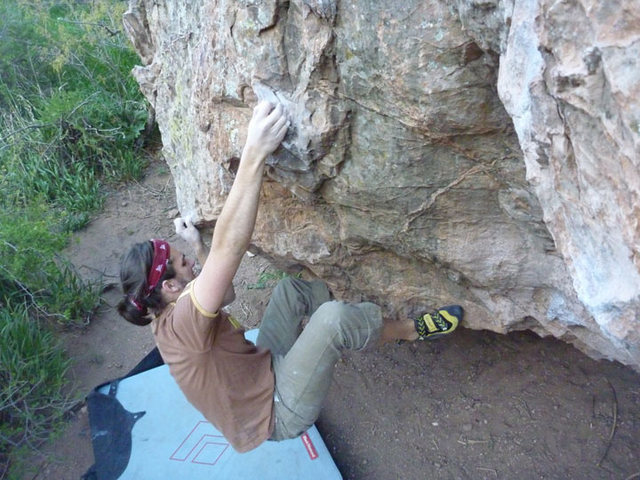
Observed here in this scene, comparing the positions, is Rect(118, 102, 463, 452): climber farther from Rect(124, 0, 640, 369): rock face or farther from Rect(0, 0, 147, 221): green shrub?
Rect(0, 0, 147, 221): green shrub

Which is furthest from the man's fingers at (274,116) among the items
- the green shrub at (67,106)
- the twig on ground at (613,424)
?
the green shrub at (67,106)

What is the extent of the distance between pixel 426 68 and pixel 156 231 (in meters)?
3.61

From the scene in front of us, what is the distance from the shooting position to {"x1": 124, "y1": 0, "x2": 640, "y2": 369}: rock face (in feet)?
3.52

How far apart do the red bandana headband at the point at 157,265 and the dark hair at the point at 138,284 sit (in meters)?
0.01

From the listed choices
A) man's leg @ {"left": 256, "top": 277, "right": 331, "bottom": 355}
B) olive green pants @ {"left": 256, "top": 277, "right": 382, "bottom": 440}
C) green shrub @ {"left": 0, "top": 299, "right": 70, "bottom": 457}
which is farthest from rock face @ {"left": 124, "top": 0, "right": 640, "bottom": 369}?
green shrub @ {"left": 0, "top": 299, "right": 70, "bottom": 457}

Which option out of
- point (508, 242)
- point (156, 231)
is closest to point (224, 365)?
point (508, 242)

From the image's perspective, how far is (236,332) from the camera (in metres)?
2.23

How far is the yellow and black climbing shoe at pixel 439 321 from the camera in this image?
8.26ft

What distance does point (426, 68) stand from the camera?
161 centimetres

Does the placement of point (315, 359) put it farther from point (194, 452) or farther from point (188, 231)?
point (194, 452)

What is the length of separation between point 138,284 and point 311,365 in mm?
742

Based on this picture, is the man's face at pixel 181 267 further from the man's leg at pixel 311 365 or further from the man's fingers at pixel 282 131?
the man's fingers at pixel 282 131

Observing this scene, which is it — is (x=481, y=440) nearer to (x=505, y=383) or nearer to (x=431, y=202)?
(x=505, y=383)

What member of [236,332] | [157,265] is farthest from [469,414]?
[157,265]
